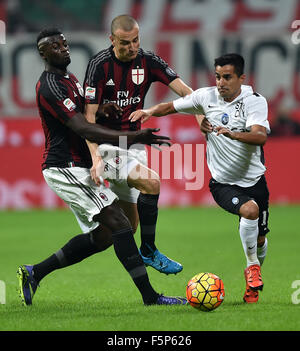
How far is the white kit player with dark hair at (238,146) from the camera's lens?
605 centimetres

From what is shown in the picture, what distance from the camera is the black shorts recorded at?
6.17m

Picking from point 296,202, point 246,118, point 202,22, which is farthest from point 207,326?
point 202,22

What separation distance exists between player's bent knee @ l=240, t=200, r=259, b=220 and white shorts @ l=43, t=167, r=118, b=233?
1057mm

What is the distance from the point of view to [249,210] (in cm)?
604

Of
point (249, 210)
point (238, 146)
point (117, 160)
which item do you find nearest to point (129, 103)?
point (117, 160)

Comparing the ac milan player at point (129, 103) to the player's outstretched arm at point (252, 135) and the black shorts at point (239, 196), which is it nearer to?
the black shorts at point (239, 196)

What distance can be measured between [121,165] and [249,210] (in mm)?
1237

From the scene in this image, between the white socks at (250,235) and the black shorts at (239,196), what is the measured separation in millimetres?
130
